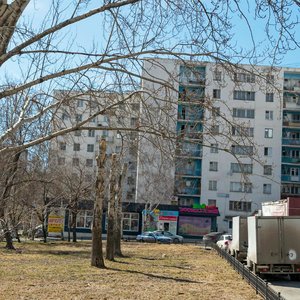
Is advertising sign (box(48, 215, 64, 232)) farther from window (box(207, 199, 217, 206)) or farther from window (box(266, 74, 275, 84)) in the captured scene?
window (box(266, 74, 275, 84))

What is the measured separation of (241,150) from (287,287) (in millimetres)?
11205

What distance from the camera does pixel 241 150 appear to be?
8.13 metres

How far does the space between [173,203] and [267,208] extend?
1461 inches

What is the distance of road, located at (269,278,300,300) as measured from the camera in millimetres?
15438

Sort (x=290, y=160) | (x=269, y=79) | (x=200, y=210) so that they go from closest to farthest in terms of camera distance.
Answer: (x=269, y=79) → (x=200, y=210) → (x=290, y=160)

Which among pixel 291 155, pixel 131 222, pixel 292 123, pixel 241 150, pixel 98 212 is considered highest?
pixel 292 123

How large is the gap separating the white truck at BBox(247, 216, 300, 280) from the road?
0.42 meters

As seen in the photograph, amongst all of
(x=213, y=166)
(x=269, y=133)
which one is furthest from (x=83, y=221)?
(x=269, y=133)

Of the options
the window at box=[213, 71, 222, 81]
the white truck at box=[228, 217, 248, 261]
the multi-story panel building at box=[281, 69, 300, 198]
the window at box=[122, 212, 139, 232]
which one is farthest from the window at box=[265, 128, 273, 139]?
the window at box=[213, 71, 222, 81]

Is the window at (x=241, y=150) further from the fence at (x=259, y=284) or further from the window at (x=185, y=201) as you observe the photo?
the window at (x=185, y=201)

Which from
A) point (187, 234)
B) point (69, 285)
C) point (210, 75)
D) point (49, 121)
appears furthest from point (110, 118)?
point (187, 234)

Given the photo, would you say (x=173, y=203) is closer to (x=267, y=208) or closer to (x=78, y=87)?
(x=267, y=208)

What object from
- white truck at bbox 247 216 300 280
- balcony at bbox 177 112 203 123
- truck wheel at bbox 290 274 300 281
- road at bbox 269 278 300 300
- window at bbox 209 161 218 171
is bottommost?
road at bbox 269 278 300 300

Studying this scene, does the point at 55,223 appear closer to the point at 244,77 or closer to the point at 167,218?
the point at 167,218
